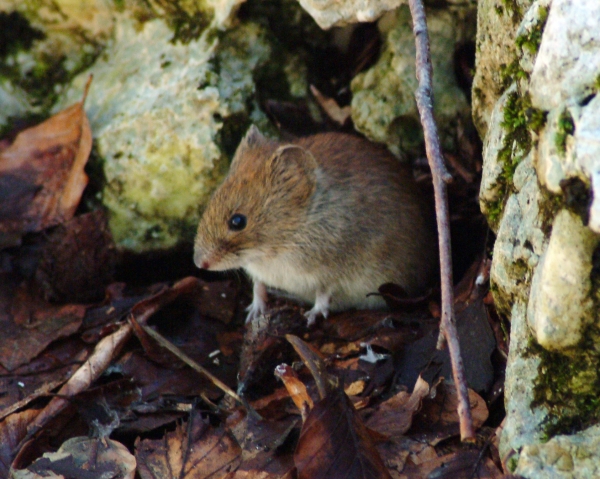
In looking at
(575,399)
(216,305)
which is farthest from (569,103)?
(216,305)

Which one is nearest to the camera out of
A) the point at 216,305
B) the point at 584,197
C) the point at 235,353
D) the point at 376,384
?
the point at 584,197

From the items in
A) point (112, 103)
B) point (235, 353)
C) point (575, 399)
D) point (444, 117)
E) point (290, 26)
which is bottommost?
point (235, 353)

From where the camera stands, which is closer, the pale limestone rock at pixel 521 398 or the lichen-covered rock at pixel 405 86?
the pale limestone rock at pixel 521 398

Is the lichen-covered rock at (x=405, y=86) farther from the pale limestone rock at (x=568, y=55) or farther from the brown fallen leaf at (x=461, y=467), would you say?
the brown fallen leaf at (x=461, y=467)

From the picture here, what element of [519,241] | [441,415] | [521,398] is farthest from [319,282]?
[521,398]

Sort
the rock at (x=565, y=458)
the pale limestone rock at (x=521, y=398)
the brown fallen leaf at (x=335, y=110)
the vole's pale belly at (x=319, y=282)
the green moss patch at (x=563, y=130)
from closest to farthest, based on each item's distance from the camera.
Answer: the green moss patch at (x=563, y=130) < the rock at (x=565, y=458) < the pale limestone rock at (x=521, y=398) < the vole's pale belly at (x=319, y=282) < the brown fallen leaf at (x=335, y=110)

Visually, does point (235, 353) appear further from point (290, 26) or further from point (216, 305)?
point (290, 26)

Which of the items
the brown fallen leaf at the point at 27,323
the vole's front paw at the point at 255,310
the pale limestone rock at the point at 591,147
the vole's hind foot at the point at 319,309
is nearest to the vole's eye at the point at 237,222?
the vole's front paw at the point at 255,310
